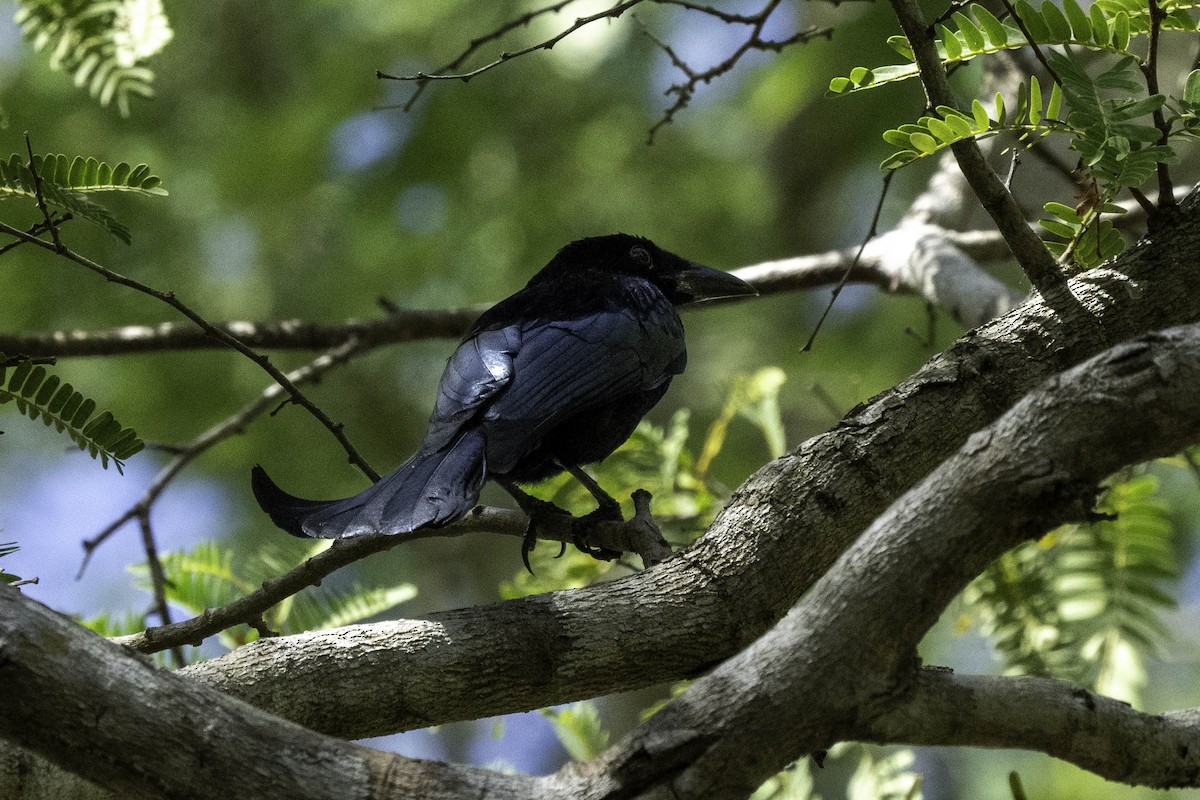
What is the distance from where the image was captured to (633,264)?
4.82 m

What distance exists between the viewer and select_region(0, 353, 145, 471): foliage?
104 inches

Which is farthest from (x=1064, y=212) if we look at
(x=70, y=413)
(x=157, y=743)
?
(x=70, y=413)

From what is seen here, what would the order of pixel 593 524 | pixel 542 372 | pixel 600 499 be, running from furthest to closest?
pixel 600 499
pixel 542 372
pixel 593 524

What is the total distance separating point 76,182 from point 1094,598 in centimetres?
361

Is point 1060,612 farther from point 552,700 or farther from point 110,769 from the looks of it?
point 110,769

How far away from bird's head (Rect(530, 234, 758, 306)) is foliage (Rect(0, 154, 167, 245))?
7.24 ft

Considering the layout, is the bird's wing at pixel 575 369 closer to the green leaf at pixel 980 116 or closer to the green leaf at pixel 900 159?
the green leaf at pixel 900 159

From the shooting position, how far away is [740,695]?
1841 mm

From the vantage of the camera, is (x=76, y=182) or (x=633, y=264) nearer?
(x=76, y=182)

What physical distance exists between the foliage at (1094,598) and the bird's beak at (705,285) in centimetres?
141

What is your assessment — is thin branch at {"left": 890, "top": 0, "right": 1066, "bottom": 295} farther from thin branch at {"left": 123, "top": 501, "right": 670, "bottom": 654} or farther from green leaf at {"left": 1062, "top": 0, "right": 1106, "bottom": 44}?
thin branch at {"left": 123, "top": 501, "right": 670, "bottom": 654}

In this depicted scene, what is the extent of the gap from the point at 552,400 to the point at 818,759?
1.68 meters

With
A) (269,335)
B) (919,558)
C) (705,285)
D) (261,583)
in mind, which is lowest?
(919,558)

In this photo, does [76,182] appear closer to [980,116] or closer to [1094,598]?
[980,116]
